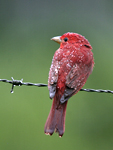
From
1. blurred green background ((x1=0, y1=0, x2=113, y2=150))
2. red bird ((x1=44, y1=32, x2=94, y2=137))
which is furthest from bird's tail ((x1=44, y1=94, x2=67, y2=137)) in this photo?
blurred green background ((x1=0, y1=0, x2=113, y2=150))

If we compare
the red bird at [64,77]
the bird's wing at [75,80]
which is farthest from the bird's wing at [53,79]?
the bird's wing at [75,80]

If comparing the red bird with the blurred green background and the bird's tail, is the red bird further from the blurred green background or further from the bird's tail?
the blurred green background

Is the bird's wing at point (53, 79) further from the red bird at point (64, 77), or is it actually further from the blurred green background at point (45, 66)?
the blurred green background at point (45, 66)

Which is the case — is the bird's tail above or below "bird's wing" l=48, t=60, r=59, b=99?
below

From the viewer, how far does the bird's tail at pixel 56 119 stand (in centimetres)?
293

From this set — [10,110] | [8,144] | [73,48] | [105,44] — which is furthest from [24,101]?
[73,48]

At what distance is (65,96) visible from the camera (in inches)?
119

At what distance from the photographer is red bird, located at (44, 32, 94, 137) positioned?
Answer: 9.80 feet

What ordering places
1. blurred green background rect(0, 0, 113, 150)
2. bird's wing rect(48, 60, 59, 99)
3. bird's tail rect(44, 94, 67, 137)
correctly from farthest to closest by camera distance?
1. blurred green background rect(0, 0, 113, 150)
2. bird's wing rect(48, 60, 59, 99)
3. bird's tail rect(44, 94, 67, 137)

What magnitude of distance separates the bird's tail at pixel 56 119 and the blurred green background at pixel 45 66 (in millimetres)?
2790

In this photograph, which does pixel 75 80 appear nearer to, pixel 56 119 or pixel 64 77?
pixel 64 77

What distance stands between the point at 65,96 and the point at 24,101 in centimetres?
334

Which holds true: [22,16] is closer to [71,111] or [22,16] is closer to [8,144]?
[71,111]

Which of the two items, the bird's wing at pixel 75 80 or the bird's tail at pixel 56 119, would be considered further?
the bird's wing at pixel 75 80
